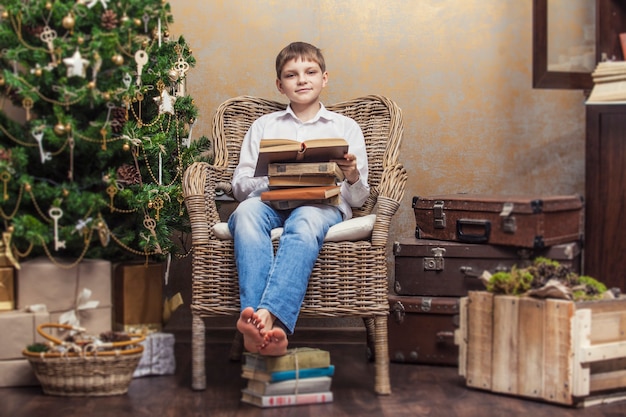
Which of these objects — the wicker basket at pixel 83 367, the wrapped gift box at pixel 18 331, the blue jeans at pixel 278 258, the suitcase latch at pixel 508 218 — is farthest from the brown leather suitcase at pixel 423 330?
the wrapped gift box at pixel 18 331

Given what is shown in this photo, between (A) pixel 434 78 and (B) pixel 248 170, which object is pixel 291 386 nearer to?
(B) pixel 248 170

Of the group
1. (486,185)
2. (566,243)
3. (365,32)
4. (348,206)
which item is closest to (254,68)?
(365,32)

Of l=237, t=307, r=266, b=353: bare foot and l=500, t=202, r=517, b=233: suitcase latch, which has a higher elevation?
l=500, t=202, r=517, b=233: suitcase latch

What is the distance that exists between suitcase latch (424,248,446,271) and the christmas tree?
1054mm

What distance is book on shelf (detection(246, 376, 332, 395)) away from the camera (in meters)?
2.66

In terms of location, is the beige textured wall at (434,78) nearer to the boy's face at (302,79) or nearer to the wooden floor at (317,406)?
the boy's face at (302,79)

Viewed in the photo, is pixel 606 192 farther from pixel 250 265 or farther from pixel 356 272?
pixel 250 265

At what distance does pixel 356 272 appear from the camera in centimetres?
285

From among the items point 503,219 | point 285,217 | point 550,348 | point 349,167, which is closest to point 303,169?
point 349,167

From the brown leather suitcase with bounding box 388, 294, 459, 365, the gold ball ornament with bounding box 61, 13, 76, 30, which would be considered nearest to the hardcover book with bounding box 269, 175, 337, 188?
the brown leather suitcase with bounding box 388, 294, 459, 365

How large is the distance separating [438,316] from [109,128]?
1.31 m

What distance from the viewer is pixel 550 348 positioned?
2.64 metres

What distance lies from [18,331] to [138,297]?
388 millimetres

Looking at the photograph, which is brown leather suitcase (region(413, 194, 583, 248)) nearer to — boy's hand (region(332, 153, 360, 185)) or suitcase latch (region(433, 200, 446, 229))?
suitcase latch (region(433, 200, 446, 229))
